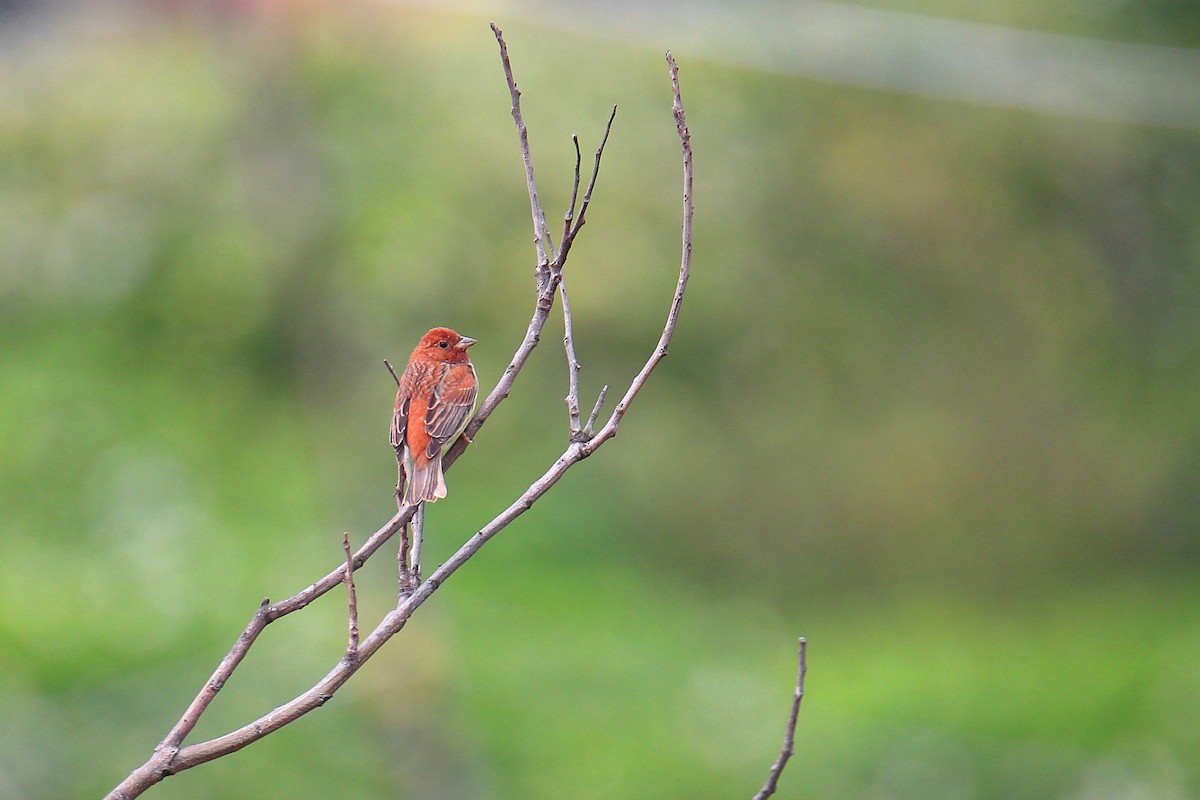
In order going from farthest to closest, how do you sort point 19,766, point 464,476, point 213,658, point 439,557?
point 464,476 < point 439,557 < point 213,658 < point 19,766

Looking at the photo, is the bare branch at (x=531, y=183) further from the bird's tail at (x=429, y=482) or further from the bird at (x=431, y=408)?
the bird at (x=431, y=408)

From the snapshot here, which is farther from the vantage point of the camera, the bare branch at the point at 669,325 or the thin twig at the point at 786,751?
the bare branch at the point at 669,325

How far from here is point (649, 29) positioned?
9.27 m

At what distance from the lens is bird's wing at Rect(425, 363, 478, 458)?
349 cm

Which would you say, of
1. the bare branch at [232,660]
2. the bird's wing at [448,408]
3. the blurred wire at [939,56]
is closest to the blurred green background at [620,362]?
the blurred wire at [939,56]

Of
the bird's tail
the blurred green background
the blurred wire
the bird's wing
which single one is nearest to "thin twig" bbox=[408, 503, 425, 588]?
the bird's tail

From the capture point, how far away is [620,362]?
8.29 meters

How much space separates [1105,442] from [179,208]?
669cm

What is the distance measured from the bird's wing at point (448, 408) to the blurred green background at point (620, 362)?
351cm

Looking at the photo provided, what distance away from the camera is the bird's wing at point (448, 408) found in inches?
137

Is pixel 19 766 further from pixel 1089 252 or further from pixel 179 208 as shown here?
pixel 1089 252

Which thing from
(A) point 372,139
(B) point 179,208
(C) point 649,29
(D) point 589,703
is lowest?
(D) point 589,703

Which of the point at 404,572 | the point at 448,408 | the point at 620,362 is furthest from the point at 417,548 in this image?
the point at 620,362

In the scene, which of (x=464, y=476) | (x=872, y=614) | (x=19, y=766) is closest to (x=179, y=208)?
(x=464, y=476)
